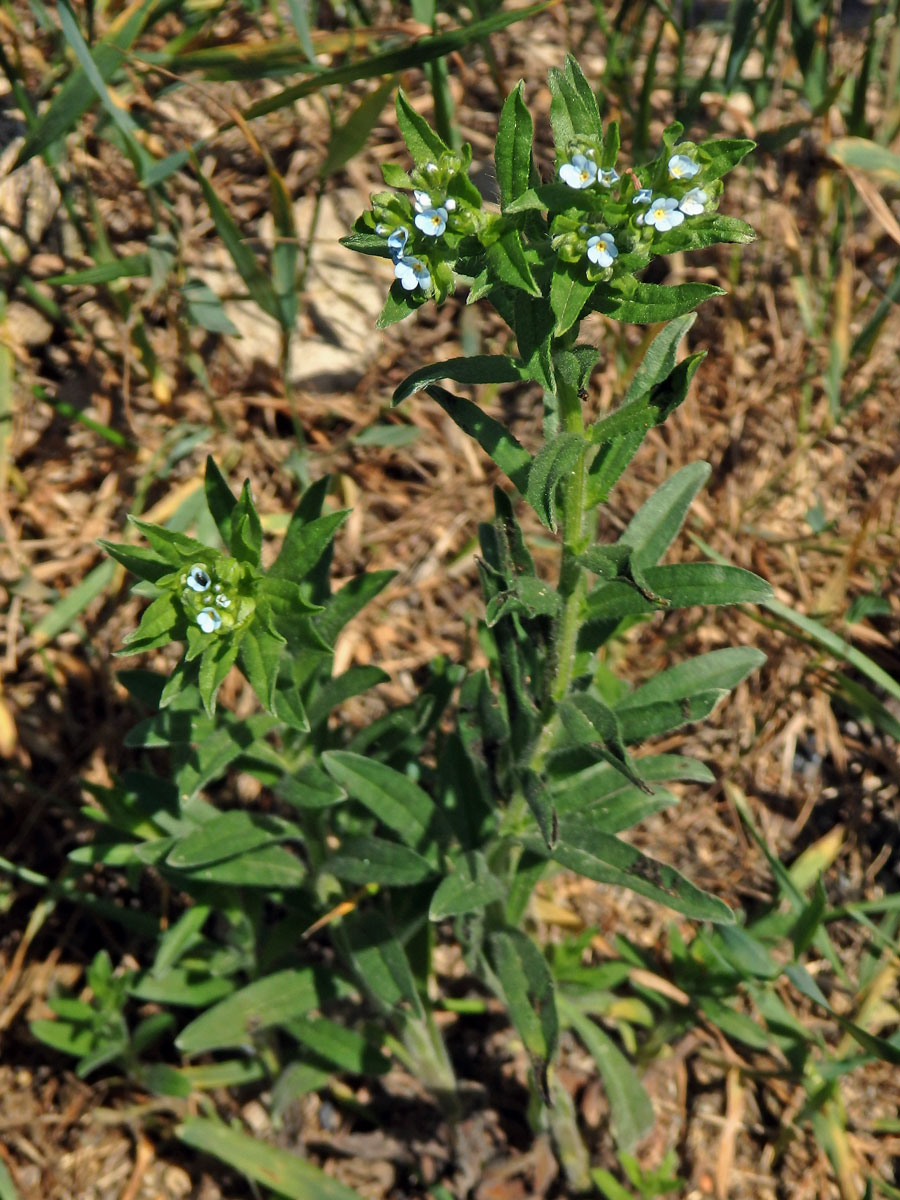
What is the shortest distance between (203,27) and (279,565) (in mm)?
3228

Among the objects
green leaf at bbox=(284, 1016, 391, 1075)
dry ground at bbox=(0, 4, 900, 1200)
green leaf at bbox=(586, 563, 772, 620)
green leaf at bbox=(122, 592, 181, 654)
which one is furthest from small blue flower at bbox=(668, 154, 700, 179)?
green leaf at bbox=(284, 1016, 391, 1075)

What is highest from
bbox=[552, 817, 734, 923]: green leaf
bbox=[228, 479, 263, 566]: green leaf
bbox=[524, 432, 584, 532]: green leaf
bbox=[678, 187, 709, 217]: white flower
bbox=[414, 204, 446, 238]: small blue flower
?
bbox=[678, 187, 709, 217]: white flower

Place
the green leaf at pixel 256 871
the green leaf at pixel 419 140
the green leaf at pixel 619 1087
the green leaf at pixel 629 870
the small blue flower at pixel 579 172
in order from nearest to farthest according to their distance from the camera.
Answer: the small blue flower at pixel 579 172 < the green leaf at pixel 419 140 < the green leaf at pixel 629 870 < the green leaf at pixel 256 871 < the green leaf at pixel 619 1087

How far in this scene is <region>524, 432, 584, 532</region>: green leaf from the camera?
2.43m

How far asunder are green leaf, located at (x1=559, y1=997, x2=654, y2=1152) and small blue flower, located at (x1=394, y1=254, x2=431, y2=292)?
258cm

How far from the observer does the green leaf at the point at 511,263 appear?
2252mm

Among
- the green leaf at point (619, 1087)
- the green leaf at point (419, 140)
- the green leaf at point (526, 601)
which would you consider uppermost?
the green leaf at point (419, 140)

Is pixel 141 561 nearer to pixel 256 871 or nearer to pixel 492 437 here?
pixel 492 437

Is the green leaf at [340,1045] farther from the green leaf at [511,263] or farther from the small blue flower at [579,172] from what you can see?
the small blue flower at [579,172]

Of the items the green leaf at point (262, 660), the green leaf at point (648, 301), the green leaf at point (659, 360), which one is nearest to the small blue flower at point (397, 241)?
the green leaf at point (648, 301)

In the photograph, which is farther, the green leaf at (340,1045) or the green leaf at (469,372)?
the green leaf at (340,1045)

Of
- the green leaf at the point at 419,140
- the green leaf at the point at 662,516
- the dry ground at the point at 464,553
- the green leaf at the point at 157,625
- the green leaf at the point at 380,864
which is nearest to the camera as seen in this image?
the green leaf at the point at 419,140

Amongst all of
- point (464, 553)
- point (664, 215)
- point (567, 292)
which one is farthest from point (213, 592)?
point (464, 553)

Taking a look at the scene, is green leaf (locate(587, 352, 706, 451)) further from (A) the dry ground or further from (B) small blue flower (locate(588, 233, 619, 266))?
(A) the dry ground
